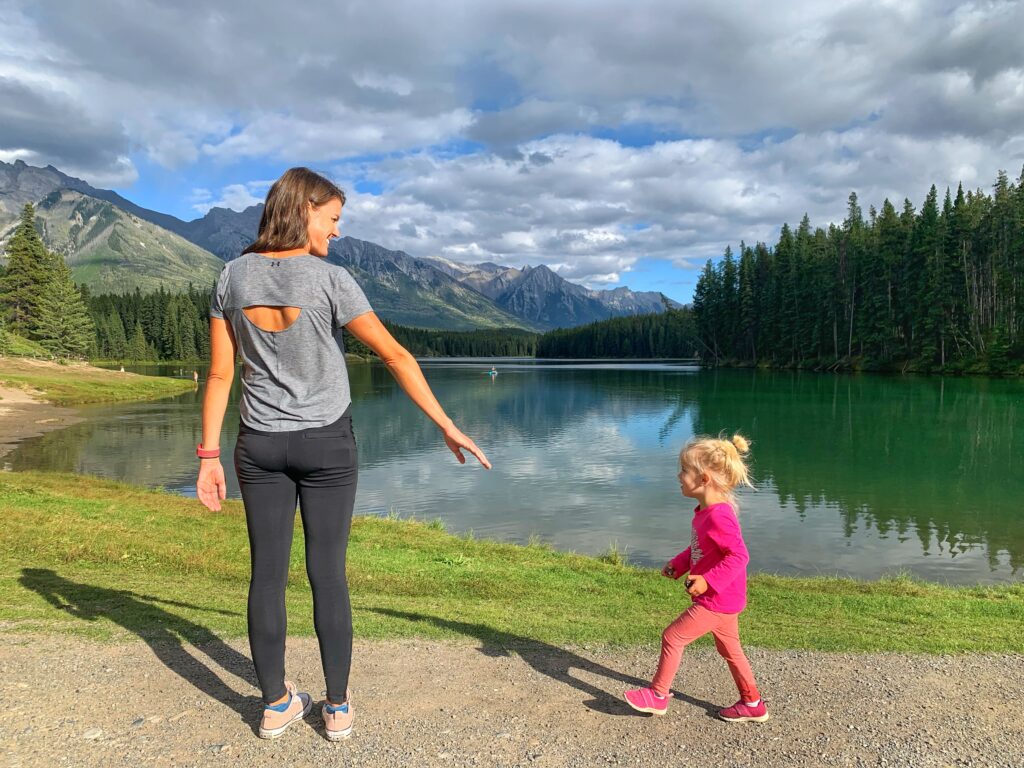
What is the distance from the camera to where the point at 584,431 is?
4022 centimetres

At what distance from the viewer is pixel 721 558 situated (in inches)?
192

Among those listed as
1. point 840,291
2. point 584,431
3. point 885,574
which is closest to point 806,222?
point 840,291

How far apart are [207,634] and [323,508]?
311 centimetres

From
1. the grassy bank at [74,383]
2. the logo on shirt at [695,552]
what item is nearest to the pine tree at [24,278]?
the grassy bank at [74,383]

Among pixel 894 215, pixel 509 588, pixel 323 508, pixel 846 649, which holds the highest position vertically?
pixel 894 215

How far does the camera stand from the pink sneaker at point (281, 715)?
167 inches

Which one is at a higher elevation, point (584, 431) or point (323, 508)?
point (323, 508)

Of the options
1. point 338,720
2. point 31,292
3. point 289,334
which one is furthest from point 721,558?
point 31,292

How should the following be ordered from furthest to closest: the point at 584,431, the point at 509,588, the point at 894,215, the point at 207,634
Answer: the point at 894,215, the point at 584,431, the point at 509,588, the point at 207,634

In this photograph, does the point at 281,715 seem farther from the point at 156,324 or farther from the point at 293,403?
the point at 156,324

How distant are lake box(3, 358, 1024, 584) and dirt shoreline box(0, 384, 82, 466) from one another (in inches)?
50.5

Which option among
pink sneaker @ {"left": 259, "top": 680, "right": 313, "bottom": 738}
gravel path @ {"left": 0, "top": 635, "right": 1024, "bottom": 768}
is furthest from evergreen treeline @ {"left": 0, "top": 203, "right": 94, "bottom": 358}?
pink sneaker @ {"left": 259, "top": 680, "right": 313, "bottom": 738}

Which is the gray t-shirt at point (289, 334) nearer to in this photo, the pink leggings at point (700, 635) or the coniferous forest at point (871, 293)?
the pink leggings at point (700, 635)

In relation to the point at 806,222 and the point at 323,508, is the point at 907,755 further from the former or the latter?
the point at 806,222
